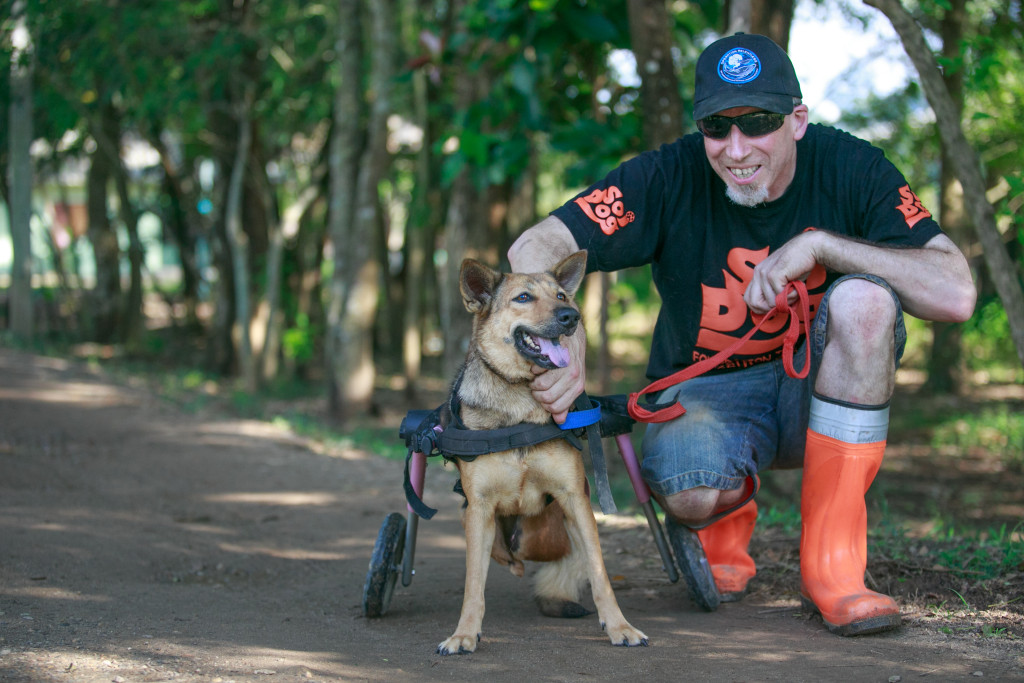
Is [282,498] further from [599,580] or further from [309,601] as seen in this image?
[599,580]

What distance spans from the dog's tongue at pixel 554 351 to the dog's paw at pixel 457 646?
3.32ft

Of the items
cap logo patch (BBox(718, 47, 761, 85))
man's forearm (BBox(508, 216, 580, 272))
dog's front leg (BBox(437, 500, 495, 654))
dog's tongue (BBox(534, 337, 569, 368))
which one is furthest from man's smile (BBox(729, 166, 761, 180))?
dog's front leg (BBox(437, 500, 495, 654))

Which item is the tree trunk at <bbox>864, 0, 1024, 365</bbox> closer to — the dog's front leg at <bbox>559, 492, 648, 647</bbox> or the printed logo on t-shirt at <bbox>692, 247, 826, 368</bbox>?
the printed logo on t-shirt at <bbox>692, 247, 826, 368</bbox>

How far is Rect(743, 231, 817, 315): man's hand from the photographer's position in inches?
130

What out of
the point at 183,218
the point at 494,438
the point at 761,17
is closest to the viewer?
the point at 494,438

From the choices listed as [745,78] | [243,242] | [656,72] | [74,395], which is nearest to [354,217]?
[243,242]

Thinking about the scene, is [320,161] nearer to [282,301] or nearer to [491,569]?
[282,301]

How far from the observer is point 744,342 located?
3525mm

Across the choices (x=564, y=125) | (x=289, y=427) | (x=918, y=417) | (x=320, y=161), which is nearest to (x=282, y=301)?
(x=320, y=161)

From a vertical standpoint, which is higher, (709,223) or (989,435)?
(709,223)

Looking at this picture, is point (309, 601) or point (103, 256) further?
point (103, 256)

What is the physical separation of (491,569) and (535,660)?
1.51 m

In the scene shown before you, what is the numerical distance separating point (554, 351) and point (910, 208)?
4.96ft

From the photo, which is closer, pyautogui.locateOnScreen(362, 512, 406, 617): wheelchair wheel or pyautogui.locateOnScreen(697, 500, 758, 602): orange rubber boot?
pyautogui.locateOnScreen(362, 512, 406, 617): wheelchair wheel
